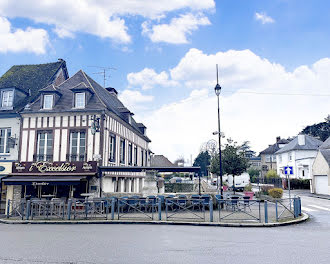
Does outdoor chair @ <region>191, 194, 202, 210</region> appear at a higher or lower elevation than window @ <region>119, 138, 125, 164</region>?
lower

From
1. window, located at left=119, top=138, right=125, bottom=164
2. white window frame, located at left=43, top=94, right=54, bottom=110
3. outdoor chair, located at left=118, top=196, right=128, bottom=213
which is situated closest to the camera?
outdoor chair, located at left=118, top=196, right=128, bottom=213

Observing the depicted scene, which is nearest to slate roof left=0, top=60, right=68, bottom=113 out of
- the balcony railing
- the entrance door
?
the balcony railing

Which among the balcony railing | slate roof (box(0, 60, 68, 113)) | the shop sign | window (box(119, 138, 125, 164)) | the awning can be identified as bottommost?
the awning

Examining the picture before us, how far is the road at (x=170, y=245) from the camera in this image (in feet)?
19.7

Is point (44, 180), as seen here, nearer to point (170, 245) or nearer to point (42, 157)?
point (42, 157)

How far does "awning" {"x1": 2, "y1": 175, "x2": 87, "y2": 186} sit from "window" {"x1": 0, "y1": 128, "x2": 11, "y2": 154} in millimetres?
2438

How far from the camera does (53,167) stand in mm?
16641

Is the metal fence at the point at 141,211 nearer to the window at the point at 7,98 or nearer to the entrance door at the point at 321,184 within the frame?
the window at the point at 7,98

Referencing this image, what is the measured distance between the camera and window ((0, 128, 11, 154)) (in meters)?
18.2

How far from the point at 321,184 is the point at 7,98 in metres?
26.7

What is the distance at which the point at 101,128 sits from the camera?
16953 millimetres

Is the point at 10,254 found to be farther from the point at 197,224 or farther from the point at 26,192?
the point at 26,192

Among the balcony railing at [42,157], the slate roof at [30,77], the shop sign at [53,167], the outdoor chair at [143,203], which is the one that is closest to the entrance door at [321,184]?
the outdoor chair at [143,203]

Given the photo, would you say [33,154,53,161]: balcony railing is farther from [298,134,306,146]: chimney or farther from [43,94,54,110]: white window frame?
[298,134,306,146]: chimney
